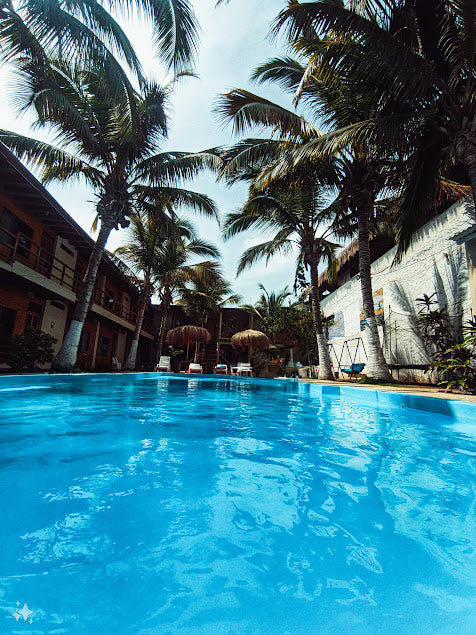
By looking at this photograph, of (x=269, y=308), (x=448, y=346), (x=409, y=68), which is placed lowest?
(x=448, y=346)

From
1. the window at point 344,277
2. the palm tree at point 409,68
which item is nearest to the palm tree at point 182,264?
the window at point 344,277

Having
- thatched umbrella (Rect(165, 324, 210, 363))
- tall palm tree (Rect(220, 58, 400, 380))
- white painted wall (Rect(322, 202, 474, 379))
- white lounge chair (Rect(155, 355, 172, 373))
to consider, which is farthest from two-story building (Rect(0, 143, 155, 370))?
white painted wall (Rect(322, 202, 474, 379))

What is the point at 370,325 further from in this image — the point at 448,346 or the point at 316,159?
the point at 316,159

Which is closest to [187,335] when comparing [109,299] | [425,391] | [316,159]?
[109,299]

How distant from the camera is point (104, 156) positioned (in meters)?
9.42

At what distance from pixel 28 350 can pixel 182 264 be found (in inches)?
393

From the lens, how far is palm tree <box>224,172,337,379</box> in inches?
432

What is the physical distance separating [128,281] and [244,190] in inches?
317

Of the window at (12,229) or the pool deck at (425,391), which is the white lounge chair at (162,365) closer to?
the window at (12,229)

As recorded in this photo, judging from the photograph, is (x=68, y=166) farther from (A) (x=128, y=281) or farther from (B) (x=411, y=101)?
(B) (x=411, y=101)

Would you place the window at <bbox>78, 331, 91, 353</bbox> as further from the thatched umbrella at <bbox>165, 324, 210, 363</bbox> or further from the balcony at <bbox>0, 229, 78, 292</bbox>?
the thatched umbrella at <bbox>165, 324, 210, 363</bbox>

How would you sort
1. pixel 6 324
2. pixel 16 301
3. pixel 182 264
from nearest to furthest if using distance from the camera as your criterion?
1. pixel 6 324
2. pixel 16 301
3. pixel 182 264

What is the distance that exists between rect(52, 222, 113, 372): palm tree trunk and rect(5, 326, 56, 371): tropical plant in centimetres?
47

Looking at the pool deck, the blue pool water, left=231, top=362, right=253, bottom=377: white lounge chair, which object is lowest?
the blue pool water
